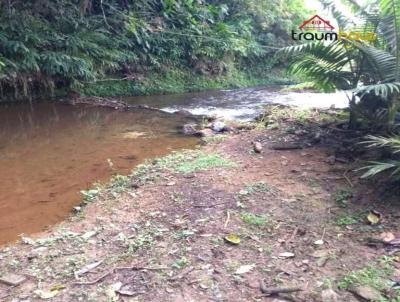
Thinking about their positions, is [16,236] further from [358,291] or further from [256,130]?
[256,130]

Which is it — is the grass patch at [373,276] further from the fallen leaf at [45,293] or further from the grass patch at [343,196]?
the fallen leaf at [45,293]

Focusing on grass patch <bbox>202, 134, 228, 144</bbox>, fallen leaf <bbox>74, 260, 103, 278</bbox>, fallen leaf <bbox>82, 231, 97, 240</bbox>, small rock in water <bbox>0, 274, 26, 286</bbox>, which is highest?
grass patch <bbox>202, 134, 228, 144</bbox>

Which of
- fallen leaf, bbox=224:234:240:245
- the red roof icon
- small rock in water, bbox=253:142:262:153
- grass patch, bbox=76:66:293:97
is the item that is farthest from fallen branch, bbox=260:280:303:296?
the red roof icon

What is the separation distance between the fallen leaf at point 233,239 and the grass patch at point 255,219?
0.71 ft

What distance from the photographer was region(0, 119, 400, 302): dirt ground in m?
2.25

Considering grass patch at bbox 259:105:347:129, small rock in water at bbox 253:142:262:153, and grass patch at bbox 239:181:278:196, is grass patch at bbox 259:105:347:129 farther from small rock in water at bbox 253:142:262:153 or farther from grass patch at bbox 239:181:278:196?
grass patch at bbox 239:181:278:196

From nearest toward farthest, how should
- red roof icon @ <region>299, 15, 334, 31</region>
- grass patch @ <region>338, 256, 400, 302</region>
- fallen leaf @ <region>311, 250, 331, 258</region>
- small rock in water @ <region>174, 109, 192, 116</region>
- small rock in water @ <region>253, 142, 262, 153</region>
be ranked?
grass patch @ <region>338, 256, 400, 302</region> < fallen leaf @ <region>311, 250, 331, 258</region> < small rock in water @ <region>253, 142, 262, 153</region> < small rock in water @ <region>174, 109, 192, 116</region> < red roof icon @ <region>299, 15, 334, 31</region>

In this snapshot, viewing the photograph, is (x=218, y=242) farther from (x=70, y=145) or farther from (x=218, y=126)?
(x=218, y=126)

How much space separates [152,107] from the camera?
829 cm

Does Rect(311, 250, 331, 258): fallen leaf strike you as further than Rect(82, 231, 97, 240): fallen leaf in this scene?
No

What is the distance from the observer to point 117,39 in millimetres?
10336

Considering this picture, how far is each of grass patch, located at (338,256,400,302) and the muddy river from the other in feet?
7.39

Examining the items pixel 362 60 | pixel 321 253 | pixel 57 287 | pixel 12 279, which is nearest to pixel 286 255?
pixel 321 253

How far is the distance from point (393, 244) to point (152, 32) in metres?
9.73
